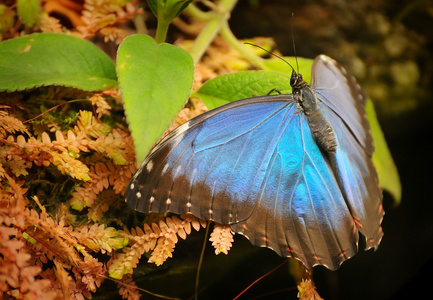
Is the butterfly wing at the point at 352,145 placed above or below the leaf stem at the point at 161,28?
below

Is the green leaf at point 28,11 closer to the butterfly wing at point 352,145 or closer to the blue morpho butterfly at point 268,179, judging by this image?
the blue morpho butterfly at point 268,179

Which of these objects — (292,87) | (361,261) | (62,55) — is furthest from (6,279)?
(361,261)

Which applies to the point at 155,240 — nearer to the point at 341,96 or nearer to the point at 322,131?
the point at 322,131

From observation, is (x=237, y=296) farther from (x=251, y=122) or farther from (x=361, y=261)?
(x=361, y=261)

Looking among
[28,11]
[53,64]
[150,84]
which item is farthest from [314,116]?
[28,11]

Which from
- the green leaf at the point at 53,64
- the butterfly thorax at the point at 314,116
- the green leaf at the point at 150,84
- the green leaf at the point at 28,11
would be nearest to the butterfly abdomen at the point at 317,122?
the butterfly thorax at the point at 314,116

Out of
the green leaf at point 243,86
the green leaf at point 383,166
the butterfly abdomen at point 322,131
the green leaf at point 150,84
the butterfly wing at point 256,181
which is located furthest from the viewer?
the green leaf at point 383,166

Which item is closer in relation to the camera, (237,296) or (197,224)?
(197,224)
